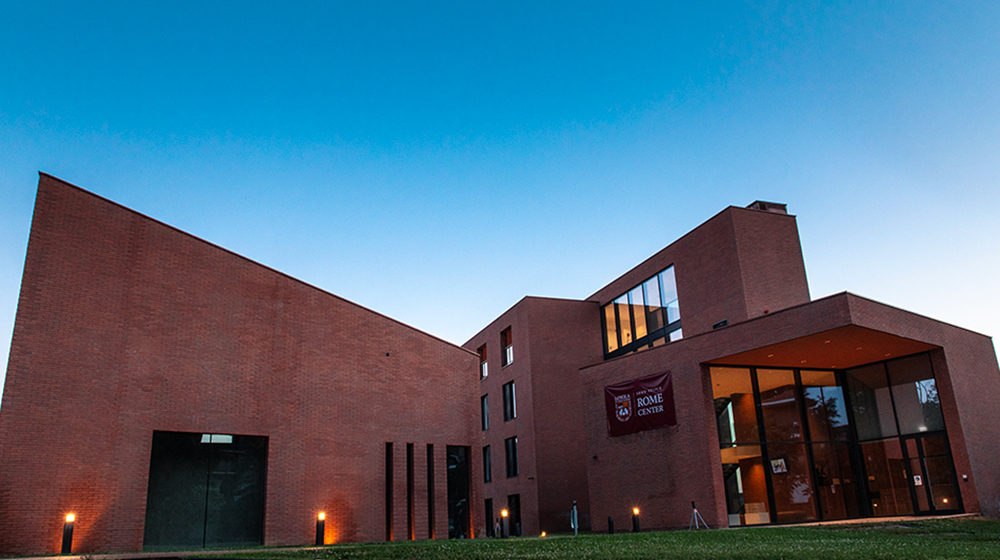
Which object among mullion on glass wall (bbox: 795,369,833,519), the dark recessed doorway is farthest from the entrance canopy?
the dark recessed doorway

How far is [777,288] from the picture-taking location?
21.0 metres

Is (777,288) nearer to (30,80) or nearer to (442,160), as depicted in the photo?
(442,160)

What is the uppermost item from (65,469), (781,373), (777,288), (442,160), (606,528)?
(442,160)

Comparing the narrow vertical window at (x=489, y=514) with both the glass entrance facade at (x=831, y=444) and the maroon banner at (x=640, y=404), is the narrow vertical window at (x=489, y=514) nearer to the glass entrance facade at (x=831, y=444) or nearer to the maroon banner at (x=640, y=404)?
the maroon banner at (x=640, y=404)

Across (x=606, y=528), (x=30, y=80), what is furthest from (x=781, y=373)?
(x=30, y=80)

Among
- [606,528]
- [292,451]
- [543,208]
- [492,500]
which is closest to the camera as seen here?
[292,451]

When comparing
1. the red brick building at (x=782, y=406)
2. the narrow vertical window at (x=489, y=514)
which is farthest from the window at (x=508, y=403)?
the red brick building at (x=782, y=406)

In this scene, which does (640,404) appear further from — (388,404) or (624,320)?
(388,404)

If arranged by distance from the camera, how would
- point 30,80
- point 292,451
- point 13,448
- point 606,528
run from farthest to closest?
point 606,528 < point 30,80 < point 292,451 < point 13,448

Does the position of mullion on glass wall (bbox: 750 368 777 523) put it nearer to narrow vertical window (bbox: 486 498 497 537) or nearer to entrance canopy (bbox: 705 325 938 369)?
entrance canopy (bbox: 705 325 938 369)

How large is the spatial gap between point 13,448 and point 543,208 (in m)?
35.6

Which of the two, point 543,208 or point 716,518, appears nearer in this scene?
point 716,518

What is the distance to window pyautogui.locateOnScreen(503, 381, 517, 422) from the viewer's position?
31.5 m

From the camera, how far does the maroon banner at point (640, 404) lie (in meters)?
19.5
